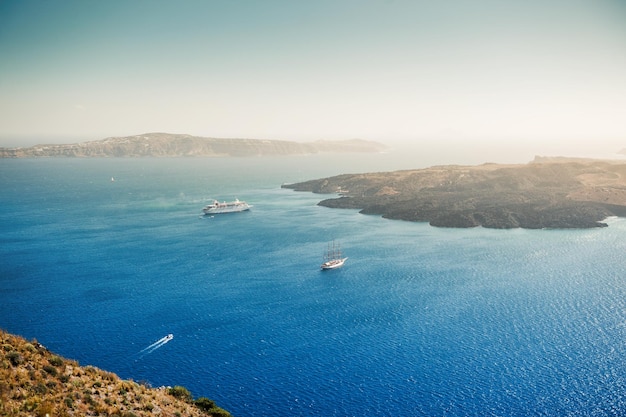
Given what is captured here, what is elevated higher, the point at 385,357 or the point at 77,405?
the point at 77,405

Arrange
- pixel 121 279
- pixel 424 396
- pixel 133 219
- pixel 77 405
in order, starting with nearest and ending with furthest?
pixel 77 405 < pixel 424 396 < pixel 121 279 < pixel 133 219

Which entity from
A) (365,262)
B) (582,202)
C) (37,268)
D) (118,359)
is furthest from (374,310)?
(582,202)

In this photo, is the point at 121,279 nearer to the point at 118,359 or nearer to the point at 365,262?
the point at 118,359

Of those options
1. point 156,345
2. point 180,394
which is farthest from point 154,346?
point 180,394

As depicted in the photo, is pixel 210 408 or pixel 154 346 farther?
pixel 154 346

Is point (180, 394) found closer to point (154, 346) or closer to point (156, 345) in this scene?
point (154, 346)
